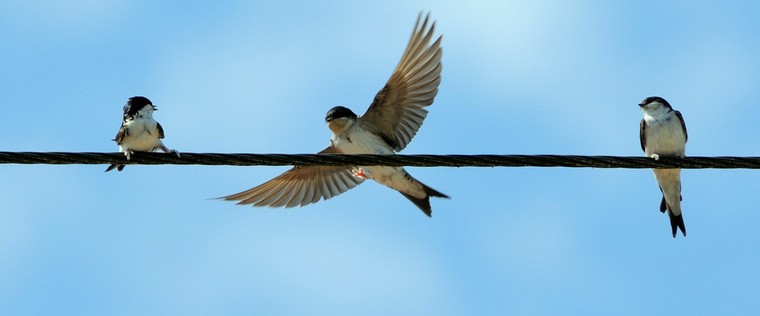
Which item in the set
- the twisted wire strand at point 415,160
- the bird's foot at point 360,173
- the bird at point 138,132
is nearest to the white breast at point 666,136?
the bird's foot at point 360,173

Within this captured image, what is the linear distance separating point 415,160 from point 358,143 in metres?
2.83

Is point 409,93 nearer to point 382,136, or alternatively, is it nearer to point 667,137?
point 382,136

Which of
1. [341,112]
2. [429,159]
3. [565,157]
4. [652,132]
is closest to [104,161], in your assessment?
[429,159]

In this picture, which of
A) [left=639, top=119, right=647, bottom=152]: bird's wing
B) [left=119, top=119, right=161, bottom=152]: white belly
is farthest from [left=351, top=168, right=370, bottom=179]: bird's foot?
[left=119, top=119, right=161, bottom=152]: white belly

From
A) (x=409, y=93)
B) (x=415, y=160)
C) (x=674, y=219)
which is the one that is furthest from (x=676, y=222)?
(x=415, y=160)

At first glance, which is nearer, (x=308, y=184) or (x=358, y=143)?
(x=358, y=143)

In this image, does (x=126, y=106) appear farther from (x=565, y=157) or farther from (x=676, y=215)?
(x=676, y=215)

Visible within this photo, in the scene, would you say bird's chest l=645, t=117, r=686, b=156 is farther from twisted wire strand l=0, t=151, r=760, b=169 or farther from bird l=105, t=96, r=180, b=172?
bird l=105, t=96, r=180, b=172

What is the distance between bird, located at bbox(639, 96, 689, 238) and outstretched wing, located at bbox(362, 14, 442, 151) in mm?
1379

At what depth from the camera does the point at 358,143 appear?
8.30 m

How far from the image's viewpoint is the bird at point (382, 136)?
8.22m

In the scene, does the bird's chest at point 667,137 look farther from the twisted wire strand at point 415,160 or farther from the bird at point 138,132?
the bird at point 138,132

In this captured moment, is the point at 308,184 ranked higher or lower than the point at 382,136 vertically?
lower

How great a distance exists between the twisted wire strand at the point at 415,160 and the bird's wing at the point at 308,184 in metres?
2.96
